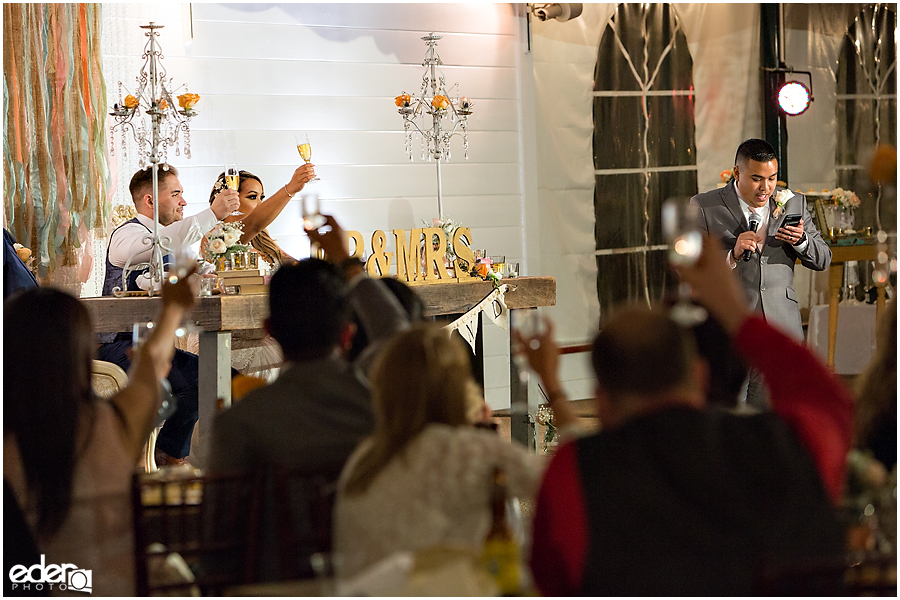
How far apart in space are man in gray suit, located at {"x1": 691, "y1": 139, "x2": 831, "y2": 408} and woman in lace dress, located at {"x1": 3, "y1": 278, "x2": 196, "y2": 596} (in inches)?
121

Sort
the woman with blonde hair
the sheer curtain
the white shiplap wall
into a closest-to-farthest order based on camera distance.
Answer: the woman with blonde hair < the white shiplap wall < the sheer curtain

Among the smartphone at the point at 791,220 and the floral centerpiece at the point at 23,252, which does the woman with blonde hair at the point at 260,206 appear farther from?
the smartphone at the point at 791,220

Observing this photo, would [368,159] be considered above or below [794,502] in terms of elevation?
above

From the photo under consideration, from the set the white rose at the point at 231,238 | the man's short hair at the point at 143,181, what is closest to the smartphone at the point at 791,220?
the white rose at the point at 231,238

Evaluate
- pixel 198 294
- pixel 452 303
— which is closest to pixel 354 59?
pixel 452 303

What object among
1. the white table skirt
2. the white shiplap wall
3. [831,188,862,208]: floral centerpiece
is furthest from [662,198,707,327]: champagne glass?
[831,188,862,208]: floral centerpiece

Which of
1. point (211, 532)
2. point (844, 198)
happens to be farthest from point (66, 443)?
point (844, 198)

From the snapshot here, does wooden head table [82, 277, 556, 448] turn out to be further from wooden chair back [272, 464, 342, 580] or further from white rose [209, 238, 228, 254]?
wooden chair back [272, 464, 342, 580]

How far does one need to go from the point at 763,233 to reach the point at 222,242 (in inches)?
97.0

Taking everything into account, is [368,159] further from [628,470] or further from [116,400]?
[628,470]

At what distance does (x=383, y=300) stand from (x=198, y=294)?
176 centimetres

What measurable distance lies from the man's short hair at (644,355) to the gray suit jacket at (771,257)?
9.70ft

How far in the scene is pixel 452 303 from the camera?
4574 millimetres

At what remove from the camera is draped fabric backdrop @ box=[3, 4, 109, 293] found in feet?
15.3
